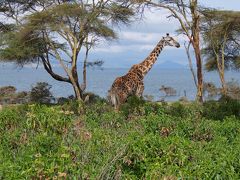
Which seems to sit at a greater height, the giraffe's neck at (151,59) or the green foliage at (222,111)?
the giraffe's neck at (151,59)

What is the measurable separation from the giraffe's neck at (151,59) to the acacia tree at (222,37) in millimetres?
7684

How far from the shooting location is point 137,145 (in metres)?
6.37

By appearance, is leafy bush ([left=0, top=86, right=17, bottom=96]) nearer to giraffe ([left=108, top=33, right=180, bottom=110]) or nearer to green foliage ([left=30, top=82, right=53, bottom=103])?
green foliage ([left=30, top=82, right=53, bottom=103])

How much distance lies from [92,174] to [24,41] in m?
21.3

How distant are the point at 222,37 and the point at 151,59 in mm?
13368

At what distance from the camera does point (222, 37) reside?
30.4 metres

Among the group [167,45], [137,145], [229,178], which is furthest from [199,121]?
[167,45]

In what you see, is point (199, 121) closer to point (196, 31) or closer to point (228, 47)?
point (196, 31)

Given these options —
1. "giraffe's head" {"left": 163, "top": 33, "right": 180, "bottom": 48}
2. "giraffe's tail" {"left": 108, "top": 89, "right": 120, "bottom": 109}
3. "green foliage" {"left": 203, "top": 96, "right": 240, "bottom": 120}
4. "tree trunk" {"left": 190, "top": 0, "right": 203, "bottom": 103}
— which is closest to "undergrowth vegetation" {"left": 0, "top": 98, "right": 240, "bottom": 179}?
"green foliage" {"left": 203, "top": 96, "right": 240, "bottom": 120}

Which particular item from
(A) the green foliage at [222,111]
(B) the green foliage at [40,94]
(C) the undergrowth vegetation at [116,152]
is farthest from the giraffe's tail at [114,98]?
(B) the green foliage at [40,94]

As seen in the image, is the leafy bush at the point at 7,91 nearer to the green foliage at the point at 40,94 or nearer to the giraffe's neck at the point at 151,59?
the green foliage at the point at 40,94

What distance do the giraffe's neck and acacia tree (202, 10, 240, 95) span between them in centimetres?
768

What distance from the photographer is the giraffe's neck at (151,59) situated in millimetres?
17297

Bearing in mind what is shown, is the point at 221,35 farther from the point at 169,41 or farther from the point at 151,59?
the point at 151,59
